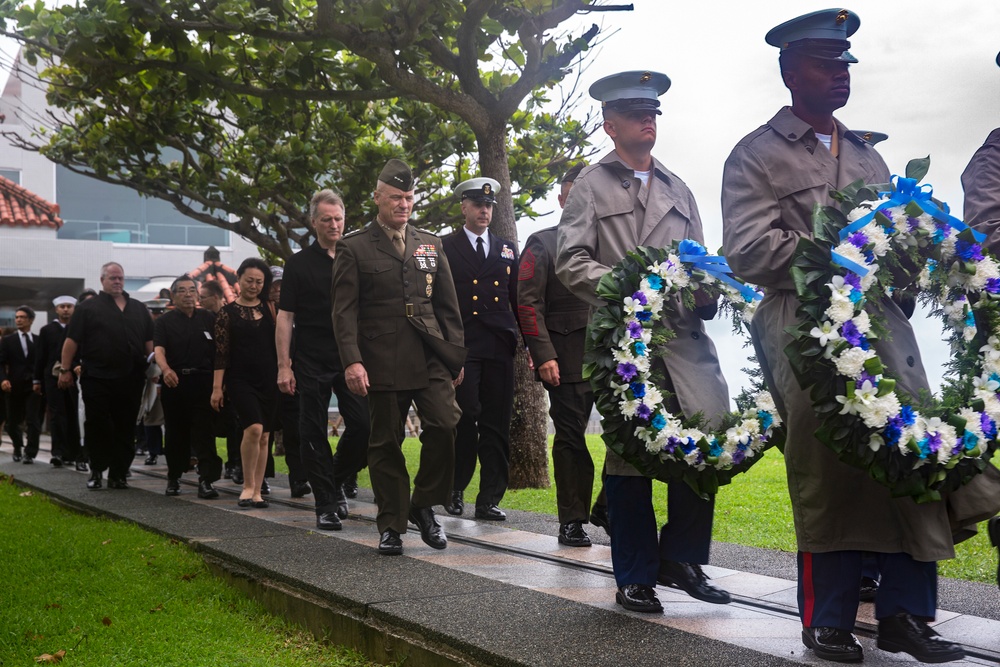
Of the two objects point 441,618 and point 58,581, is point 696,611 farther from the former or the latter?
point 58,581

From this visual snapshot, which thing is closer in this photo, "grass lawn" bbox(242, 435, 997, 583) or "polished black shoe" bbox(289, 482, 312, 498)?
"grass lawn" bbox(242, 435, 997, 583)

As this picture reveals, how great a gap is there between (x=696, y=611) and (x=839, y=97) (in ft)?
7.46

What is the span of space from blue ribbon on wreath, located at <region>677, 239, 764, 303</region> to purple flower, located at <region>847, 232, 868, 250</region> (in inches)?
40.3

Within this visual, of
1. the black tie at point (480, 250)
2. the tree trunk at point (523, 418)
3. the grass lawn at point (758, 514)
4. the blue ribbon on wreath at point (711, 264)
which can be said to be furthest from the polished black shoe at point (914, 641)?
the tree trunk at point (523, 418)

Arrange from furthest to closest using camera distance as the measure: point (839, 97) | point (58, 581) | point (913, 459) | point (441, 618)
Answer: point (58, 581) < point (441, 618) < point (839, 97) < point (913, 459)

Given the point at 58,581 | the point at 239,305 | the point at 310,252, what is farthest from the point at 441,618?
the point at 239,305

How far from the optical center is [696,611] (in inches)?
197

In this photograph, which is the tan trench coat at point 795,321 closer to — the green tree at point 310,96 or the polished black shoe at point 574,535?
the polished black shoe at point 574,535

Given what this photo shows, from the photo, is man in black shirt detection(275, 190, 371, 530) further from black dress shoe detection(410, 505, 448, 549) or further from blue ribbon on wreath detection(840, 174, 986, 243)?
blue ribbon on wreath detection(840, 174, 986, 243)

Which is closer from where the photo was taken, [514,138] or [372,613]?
[372,613]

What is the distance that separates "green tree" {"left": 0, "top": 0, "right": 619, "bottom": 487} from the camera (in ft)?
36.2

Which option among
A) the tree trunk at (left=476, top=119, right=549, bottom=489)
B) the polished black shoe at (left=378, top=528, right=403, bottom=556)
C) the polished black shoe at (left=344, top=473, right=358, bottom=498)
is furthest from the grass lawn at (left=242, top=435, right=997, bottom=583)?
the polished black shoe at (left=378, top=528, right=403, bottom=556)

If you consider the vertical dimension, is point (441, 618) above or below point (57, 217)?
below

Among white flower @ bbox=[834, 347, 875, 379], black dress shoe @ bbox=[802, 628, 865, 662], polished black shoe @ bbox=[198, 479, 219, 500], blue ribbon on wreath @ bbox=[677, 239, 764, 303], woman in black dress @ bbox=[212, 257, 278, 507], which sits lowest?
polished black shoe @ bbox=[198, 479, 219, 500]
